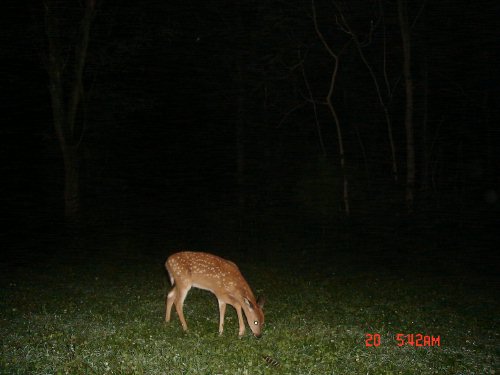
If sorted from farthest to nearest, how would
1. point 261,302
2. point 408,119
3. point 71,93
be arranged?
1. point 408,119
2. point 71,93
3. point 261,302

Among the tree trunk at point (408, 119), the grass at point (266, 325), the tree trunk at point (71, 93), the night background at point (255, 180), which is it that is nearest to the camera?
the grass at point (266, 325)

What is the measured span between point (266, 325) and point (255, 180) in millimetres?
19485

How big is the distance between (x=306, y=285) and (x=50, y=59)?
1277cm

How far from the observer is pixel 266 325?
31.2 ft

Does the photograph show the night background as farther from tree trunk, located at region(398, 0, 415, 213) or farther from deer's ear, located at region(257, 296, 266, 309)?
deer's ear, located at region(257, 296, 266, 309)

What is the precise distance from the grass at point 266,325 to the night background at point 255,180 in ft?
0.18

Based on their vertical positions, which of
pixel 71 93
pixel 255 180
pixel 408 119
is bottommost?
pixel 255 180

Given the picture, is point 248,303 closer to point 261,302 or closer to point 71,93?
point 261,302

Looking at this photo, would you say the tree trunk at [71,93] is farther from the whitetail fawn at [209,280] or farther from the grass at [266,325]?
the whitetail fawn at [209,280]
